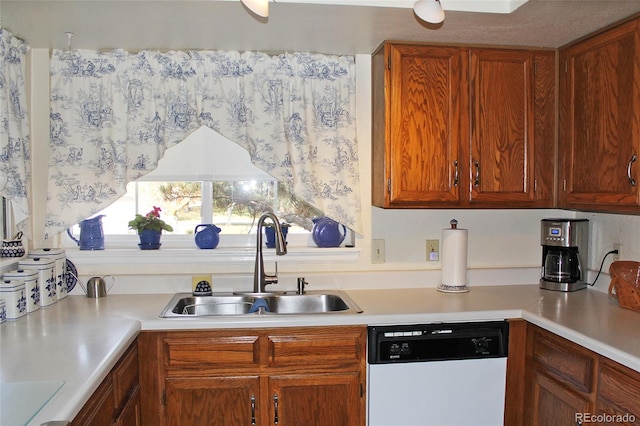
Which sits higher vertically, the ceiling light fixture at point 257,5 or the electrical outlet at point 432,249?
the ceiling light fixture at point 257,5

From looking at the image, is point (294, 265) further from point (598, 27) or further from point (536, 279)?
point (598, 27)

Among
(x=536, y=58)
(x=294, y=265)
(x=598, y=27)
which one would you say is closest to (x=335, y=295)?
(x=294, y=265)

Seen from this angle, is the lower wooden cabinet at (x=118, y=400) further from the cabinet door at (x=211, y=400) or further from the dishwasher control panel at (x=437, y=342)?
the dishwasher control panel at (x=437, y=342)

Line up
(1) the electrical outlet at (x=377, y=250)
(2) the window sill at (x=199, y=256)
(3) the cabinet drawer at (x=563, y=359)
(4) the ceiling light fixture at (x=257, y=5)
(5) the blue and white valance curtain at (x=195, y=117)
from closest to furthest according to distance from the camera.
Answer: (4) the ceiling light fixture at (x=257, y=5) < (3) the cabinet drawer at (x=563, y=359) < (5) the blue and white valance curtain at (x=195, y=117) < (2) the window sill at (x=199, y=256) < (1) the electrical outlet at (x=377, y=250)

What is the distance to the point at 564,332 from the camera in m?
1.96

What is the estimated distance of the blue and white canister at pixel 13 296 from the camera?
2.07 m

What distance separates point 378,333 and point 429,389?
321 millimetres

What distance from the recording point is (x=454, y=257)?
8.55ft

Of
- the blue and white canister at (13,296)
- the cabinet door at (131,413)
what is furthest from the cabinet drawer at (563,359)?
the blue and white canister at (13,296)

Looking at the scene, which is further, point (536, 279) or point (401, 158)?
point (536, 279)

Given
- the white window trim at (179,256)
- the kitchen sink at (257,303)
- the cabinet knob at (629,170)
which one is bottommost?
the kitchen sink at (257,303)

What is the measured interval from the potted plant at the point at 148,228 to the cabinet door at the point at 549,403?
6.08ft

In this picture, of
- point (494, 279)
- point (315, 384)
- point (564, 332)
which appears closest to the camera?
point (564, 332)

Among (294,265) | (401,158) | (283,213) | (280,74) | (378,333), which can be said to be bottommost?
(378,333)
